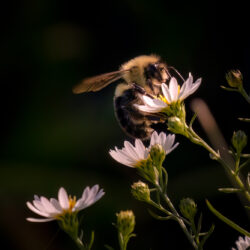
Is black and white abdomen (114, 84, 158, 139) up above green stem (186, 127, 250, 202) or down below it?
below

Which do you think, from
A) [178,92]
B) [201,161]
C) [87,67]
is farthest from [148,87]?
[87,67]

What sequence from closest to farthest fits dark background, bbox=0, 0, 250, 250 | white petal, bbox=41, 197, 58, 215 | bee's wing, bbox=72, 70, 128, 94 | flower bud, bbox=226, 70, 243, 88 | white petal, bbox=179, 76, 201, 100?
white petal, bbox=41, 197, 58, 215
white petal, bbox=179, 76, 201, 100
flower bud, bbox=226, 70, 243, 88
bee's wing, bbox=72, 70, 128, 94
dark background, bbox=0, 0, 250, 250

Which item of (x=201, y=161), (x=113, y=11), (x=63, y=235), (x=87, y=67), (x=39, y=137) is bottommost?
(x=63, y=235)

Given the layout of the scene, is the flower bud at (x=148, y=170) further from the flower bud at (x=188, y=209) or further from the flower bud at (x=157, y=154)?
the flower bud at (x=188, y=209)

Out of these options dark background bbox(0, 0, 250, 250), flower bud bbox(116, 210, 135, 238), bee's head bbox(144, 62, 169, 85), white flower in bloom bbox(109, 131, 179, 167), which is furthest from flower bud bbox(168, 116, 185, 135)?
dark background bbox(0, 0, 250, 250)

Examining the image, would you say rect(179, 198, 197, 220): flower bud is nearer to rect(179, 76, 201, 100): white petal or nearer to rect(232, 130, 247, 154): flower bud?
rect(232, 130, 247, 154): flower bud

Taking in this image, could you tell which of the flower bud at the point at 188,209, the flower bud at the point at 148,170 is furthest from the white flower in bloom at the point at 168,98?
the flower bud at the point at 188,209

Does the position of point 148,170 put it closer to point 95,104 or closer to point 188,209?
point 188,209

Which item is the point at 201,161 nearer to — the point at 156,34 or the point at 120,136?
the point at 120,136
